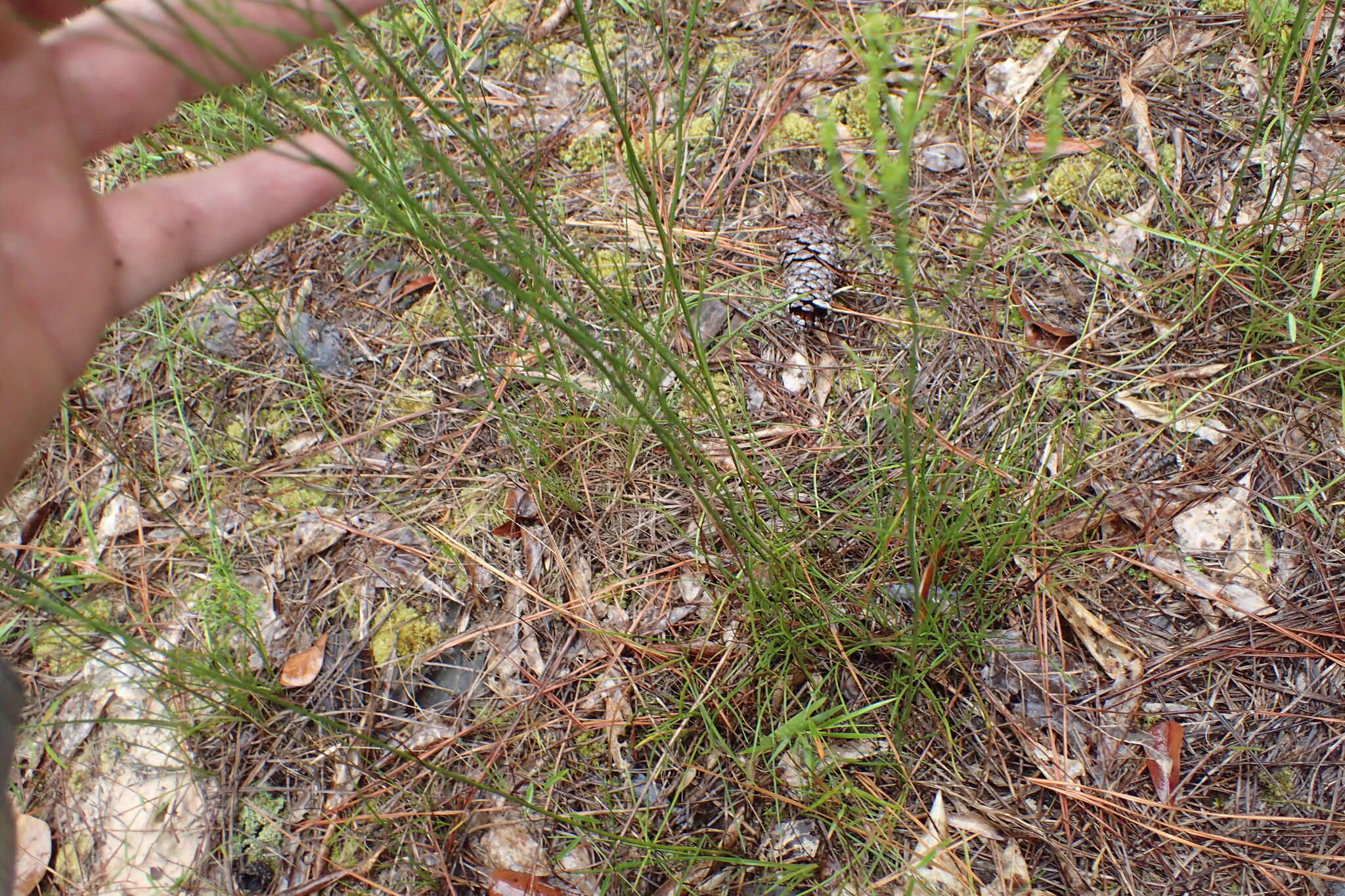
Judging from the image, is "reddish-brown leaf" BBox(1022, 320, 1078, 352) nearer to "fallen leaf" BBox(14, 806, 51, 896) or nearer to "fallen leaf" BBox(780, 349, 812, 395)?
"fallen leaf" BBox(780, 349, 812, 395)

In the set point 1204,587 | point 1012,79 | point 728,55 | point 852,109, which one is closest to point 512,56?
point 728,55

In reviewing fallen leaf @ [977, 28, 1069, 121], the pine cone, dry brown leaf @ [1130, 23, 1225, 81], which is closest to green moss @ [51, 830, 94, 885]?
the pine cone

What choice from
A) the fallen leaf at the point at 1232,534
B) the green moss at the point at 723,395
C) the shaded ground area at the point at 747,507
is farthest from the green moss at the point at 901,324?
the fallen leaf at the point at 1232,534

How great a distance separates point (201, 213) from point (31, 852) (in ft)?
3.82

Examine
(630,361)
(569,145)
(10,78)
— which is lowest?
(630,361)

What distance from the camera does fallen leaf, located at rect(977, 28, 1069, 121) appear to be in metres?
1.65

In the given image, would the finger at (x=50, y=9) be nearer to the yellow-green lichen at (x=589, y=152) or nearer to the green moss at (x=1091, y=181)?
the yellow-green lichen at (x=589, y=152)

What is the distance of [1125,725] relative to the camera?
45.7 inches

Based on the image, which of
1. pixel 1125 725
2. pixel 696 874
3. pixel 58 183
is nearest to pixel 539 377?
pixel 58 183

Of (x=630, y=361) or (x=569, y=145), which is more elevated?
(x=569, y=145)

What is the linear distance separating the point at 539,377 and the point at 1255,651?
4.29 feet

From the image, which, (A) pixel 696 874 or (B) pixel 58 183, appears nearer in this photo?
(B) pixel 58 183

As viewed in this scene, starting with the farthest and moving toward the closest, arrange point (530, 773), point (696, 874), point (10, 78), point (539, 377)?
point (539, 377) → point (530, 773) → point (696, 874) → point (10, 78)

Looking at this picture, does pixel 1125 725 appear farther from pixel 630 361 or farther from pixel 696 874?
pixel 630 361
